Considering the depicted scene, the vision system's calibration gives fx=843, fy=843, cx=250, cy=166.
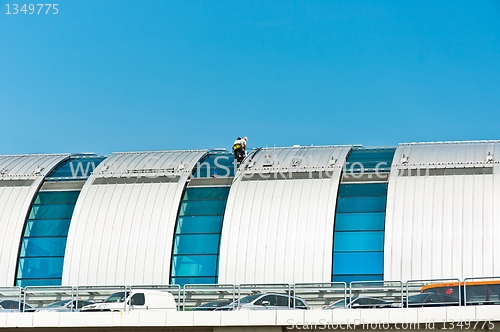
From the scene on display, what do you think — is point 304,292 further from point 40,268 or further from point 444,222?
point 40,268

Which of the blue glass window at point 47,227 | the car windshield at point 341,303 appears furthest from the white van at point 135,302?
the blue glass window at point 47,227

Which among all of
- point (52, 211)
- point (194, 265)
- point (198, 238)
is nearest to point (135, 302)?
point (194, 265)

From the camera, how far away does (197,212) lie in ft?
148

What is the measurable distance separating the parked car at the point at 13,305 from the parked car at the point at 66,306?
587 mm

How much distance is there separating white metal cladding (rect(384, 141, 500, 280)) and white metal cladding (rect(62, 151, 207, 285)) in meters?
11.6

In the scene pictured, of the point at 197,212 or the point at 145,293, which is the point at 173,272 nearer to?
the point at 197,212

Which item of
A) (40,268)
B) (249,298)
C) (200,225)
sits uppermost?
→ (200,225)

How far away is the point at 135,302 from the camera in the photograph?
3047cm

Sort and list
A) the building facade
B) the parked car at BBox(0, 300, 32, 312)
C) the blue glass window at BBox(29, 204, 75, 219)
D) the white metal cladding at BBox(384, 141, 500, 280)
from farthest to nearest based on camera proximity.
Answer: the blue glass window at BBox(29, 204, 75, 219), the building facade, the white metal cladding at BBox(384, 141, 500, 280), the parked car at BBox(0, 300, 32, 312)

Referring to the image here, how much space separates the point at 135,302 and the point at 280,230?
45.4 feet

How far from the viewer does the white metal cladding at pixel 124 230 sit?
4328 centimetres

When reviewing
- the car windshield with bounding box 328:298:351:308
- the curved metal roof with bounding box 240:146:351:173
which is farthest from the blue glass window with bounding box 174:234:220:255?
the car windshield with bounding box 328:298:351:308

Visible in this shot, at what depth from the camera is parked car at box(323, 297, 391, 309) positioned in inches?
1129

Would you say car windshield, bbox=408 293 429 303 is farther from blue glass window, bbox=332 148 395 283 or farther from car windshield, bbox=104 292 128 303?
blue glass window, bbox=332 148 395 283
